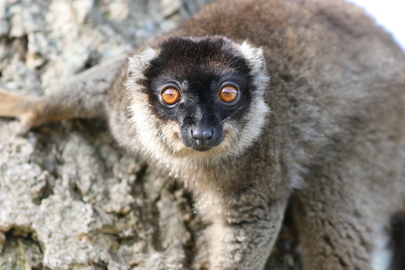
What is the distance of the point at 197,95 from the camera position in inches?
180

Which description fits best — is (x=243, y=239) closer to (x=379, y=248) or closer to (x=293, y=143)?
(x=293, y=143)

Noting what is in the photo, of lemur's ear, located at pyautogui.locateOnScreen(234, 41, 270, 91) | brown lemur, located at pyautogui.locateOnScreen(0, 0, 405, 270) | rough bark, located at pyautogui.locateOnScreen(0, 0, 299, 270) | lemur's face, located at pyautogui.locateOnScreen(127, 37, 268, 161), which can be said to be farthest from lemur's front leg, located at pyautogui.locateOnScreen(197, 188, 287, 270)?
lemur's ear, located at pyautogui.locateOnScreen(234, 41, 270, 91)

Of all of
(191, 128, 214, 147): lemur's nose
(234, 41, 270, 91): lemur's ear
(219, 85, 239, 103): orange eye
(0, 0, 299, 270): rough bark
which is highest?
(234, 41, 270, 91): lemur's ear

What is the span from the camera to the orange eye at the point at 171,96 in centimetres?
467

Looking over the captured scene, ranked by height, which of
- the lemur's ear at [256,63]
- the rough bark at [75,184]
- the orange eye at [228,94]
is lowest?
the rough bark at [75,184]

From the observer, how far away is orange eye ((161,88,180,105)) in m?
4.67

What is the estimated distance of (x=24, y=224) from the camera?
189 inches

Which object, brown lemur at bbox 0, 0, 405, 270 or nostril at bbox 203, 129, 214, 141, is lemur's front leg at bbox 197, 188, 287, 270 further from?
nostril at bbox 203, 129, 214, 141

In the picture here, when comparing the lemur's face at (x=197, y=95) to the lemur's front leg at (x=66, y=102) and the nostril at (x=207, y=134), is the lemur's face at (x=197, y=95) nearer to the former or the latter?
the nostril at (x=207, y=134)

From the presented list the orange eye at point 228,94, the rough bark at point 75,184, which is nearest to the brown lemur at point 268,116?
the orange eye at point 228,94

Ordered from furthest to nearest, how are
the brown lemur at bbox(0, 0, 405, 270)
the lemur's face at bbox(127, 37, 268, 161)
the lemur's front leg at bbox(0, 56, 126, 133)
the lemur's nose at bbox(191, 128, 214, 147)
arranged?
the lemur's front leg at bbox(0, 56, 126, 133) → the brown lemur at bbox(0, 0, 405, 270) → the lemur's face at bbox(127, 37, 268, 161) → the lemur's nose at bbox(191, 128, 214, 147)

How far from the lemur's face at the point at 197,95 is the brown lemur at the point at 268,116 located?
1cm

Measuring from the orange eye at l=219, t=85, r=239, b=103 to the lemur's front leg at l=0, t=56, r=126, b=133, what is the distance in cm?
176

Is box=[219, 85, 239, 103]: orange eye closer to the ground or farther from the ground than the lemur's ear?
closer to the ground
